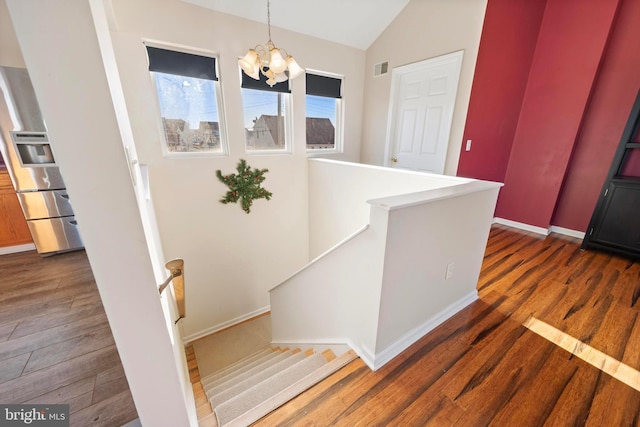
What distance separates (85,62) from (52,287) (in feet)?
7.86

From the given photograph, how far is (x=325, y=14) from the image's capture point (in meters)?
2.95

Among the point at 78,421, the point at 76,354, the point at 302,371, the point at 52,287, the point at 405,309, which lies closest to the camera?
the point at 78,421

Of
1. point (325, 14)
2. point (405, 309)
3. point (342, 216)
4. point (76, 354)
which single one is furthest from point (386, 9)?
point (76, 354)

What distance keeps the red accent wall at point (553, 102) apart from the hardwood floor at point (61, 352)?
4.57 m

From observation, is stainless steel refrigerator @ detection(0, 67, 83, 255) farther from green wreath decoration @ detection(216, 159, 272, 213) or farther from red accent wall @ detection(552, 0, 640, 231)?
red accent wall @ detection(552, 0, 640, 231)

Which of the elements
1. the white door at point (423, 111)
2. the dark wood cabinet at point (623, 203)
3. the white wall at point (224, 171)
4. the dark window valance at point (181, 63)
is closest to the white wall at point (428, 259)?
the white door at point (423, 111)

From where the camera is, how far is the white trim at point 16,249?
8.40 feet

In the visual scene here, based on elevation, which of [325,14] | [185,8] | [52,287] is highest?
[325,14]

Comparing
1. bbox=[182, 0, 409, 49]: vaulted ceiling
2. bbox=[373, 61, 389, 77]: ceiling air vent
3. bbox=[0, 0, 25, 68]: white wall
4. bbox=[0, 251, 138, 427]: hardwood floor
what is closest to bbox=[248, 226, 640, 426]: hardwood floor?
bbox=[0, 251, 138, 427]: hardwood floor

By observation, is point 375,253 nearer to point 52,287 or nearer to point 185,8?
point 52,287

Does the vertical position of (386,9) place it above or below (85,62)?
above

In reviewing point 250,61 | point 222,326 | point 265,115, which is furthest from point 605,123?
point 222,326

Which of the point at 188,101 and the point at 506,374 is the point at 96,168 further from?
the point at 188,101

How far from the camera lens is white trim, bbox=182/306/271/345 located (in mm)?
3179
